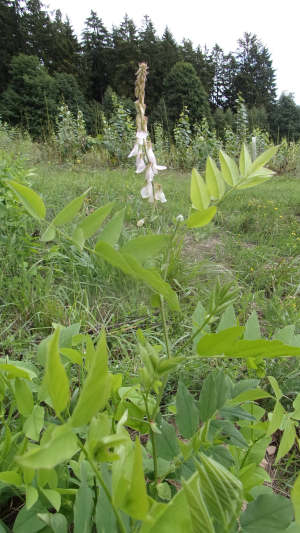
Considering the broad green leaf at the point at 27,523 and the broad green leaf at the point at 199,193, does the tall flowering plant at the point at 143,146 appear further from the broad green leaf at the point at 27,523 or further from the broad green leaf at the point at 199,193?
the broad green leaf at the point at 27,523

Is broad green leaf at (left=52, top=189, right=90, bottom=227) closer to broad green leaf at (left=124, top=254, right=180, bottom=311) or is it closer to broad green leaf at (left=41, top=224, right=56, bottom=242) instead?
broad green leaf at (left=41, top=224, right=56, bottom=242)

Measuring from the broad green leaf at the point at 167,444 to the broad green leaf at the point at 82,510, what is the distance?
167 mm

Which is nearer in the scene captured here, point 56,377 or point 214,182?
point 56,377

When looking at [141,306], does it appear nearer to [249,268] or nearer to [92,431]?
[249,268]

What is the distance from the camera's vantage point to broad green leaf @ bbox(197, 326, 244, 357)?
1.29ft

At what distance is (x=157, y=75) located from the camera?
2205 cm

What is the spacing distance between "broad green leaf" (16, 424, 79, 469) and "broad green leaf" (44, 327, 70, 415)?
5 cm

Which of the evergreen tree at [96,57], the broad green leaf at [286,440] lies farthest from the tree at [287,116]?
the broad green leaf at [286,440]

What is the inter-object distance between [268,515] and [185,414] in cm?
18

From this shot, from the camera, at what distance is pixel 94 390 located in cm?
25

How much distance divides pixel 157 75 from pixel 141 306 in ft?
80.6

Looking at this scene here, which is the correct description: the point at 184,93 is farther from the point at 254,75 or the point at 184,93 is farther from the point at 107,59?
the point at 254,75

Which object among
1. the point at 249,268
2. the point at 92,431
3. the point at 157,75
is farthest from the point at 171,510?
the point at 157,75

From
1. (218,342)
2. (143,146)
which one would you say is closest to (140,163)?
(143,146)
